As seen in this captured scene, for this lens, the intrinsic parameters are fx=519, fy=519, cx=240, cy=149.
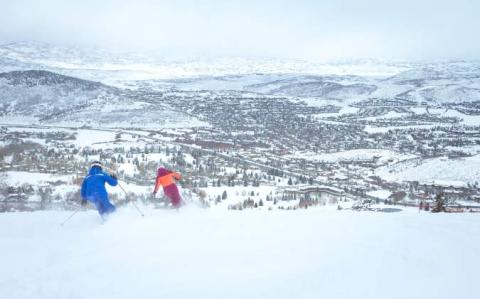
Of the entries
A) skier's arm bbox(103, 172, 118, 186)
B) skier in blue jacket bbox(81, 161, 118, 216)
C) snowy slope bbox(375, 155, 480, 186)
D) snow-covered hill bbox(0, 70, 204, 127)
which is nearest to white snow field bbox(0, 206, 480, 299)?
skier in blue jacket bbox(81, 161, 118, 216)

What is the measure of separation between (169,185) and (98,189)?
2.26m

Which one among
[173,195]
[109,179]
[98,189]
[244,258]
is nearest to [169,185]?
[173,195]

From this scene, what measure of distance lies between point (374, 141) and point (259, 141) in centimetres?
1943

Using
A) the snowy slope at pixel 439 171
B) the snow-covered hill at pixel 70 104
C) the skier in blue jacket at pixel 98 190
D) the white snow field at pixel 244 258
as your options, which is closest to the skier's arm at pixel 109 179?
the skier in blue jacket at pixel 98 190

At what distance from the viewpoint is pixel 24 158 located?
52500 millimetres

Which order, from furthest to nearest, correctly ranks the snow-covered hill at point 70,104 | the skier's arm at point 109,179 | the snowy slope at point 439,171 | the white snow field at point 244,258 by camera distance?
the snow-covered hill at point 70,104, the snowy slope at point 439,171, the skier's arm at point 109,179, the white snow field at point 244,258

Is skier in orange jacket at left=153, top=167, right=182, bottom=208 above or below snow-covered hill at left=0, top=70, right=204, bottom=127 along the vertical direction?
above

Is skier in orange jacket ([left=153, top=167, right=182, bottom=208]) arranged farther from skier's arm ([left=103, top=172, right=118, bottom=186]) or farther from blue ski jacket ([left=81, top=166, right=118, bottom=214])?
blue ski jacket ([left=81, top=166, right=118, bottom=214])

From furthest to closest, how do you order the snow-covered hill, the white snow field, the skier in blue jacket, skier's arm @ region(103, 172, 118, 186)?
the snow-covered hill < skier's arm @ region(103, 172, 118, 186) < the skier in blue jacket < the white snow field

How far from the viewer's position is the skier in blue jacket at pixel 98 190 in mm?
12898

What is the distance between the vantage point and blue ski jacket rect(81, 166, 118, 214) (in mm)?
12898

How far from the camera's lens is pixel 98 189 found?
43.1 ft

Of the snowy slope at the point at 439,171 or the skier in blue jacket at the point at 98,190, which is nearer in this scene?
the skier in blue jacket at the point at 98,190

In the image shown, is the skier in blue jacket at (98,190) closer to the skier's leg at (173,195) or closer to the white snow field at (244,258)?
the white snow field at (244,258)
